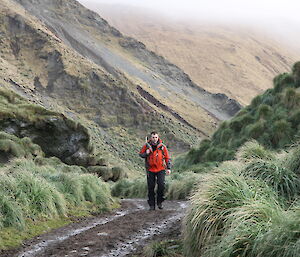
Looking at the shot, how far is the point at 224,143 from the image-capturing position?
24.5 metres

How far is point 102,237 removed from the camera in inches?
319

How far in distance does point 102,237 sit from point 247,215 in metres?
3.97

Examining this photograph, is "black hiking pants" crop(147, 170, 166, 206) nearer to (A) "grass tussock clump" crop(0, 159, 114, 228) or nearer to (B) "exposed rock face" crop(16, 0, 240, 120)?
(A) "grass tussock clump" crop(0, 159, 114, 228)

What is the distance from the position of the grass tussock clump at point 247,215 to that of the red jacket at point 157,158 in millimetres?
4210

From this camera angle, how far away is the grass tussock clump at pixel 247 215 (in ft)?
14.0

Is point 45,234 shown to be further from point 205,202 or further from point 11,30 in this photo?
point 11,30

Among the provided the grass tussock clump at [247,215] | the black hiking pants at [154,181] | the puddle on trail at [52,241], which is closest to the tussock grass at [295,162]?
the grass tussock clump at [247,215]

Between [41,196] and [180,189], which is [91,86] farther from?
[41,196]

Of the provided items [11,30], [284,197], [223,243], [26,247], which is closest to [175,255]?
[223,243]

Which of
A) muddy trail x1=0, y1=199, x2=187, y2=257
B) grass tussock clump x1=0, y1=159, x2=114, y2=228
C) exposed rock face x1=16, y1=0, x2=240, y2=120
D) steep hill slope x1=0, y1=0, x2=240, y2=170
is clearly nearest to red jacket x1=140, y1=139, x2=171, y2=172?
muddy trail x1=0, y1=199, x2=187, y2=257

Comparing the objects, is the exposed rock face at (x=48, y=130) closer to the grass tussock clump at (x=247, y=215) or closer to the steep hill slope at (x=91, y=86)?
the grass tussock clump at (x=247, y=215)

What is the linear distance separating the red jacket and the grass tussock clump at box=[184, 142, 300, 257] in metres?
4.21

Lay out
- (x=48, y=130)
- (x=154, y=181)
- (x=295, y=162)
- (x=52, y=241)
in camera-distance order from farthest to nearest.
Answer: (x=48, y=130), (x=154, y=181), (x=52, y=241), (x=295, y=162)

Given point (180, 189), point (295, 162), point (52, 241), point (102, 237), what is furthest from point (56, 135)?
point (295, 162)
